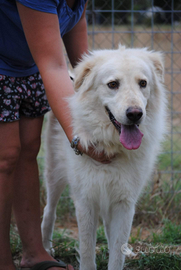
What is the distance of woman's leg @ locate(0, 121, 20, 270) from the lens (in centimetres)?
221

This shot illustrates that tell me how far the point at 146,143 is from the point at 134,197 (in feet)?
1.34

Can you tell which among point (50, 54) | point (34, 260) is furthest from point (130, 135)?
point (34, 260)

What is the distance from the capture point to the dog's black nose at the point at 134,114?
1973 mm

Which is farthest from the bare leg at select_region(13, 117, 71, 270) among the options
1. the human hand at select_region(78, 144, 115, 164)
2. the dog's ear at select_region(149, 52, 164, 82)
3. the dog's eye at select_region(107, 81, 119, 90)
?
the dog's ear at select_region(149, 52, 164, 82)

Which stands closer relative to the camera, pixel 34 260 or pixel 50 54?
pixel 50 54

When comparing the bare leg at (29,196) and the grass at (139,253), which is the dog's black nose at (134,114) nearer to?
the bare leg at (29,196)

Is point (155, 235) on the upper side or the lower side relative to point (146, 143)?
lower

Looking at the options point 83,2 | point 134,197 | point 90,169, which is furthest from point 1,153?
point 83,2

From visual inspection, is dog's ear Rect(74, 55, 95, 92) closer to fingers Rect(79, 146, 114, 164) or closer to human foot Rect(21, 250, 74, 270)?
fingers Rect(79, 146, 114, 164)

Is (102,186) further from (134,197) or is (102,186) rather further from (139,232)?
(139,232)

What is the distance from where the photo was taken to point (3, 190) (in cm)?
226

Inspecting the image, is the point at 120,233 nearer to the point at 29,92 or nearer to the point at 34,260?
the point at 34,260

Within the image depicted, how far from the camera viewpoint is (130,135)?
2.11 meters

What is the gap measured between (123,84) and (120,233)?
3.56 ft
